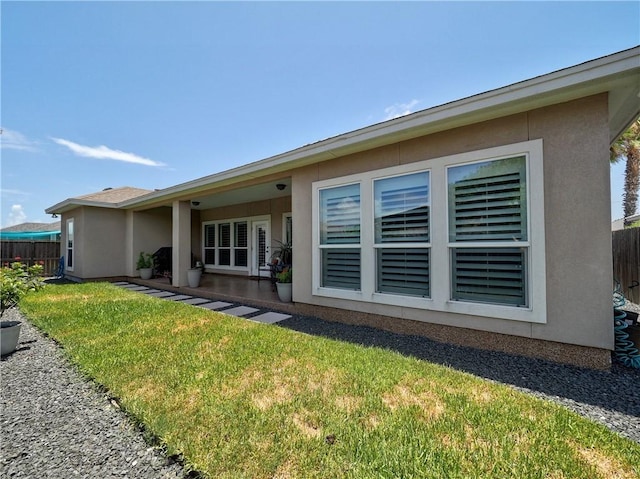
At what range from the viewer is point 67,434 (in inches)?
88.3

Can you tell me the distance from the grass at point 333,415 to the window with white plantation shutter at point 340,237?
4.93 feet

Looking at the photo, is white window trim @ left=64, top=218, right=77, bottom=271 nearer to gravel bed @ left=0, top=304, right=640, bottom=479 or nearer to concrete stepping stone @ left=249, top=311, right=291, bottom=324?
gravel bed @ left=0, top=304, right=640, bottom=479

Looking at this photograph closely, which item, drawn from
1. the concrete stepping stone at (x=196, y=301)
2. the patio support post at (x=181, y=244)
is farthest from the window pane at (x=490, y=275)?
the patio support post at (x=181, y=244)

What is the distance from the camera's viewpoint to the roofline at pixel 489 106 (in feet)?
9.85

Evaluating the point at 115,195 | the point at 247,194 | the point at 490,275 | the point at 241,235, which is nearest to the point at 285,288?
the point at 490,275

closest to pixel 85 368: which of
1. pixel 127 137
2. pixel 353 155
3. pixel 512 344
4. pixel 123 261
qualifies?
pixel 353 155

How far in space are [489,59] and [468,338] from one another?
5557mm

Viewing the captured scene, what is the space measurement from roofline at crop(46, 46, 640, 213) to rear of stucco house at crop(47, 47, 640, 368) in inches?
0.6

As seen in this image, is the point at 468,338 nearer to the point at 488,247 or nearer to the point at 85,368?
the point at 488,247

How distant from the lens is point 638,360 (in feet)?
11.4

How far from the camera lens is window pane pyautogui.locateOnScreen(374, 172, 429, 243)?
4558 mm

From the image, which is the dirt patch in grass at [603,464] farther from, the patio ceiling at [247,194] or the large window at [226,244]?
the large window at [226,244]

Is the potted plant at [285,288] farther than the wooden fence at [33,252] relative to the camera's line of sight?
No

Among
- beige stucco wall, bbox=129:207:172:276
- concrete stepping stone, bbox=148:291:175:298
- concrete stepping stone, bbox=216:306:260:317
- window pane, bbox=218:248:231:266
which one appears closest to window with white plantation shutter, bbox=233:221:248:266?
window pane, bbox=218:248:231:266
